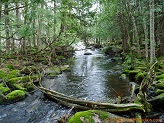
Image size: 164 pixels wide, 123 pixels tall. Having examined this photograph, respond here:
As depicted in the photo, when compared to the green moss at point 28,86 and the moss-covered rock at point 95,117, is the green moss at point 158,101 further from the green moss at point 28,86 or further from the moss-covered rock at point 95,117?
the green moss at point 28,86

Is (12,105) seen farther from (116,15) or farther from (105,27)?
(105,27)

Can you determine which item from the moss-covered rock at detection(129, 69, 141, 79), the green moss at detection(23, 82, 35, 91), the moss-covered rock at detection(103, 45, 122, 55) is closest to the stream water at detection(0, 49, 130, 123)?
the green moss at detection(23, 82, 35, 91)

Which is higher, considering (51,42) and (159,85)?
(51,42)

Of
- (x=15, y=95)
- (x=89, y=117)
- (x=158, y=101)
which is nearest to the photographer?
(x=89, y=117)

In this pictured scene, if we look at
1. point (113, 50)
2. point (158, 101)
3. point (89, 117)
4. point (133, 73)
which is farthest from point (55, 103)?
point (113, 50)

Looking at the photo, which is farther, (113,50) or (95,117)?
(113,50)

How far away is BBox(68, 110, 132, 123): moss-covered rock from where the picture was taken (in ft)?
17.6

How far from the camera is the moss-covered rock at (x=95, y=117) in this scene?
5375mm

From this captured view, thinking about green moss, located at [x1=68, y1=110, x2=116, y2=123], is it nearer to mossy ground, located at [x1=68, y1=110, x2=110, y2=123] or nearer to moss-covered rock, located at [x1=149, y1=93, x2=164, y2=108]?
mossy ground, located at [x1=68, y1=110, x2=110, y2=123]

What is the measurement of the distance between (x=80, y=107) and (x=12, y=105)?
325 centimetres

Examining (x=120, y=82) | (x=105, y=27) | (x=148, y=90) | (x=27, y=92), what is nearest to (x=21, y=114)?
(x=27, y=92)

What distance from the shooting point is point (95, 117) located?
5520 mm

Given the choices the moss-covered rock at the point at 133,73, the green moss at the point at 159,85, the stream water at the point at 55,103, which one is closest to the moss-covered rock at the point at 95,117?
the stream water at the point at 55,103

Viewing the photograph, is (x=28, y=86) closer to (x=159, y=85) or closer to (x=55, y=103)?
(x=55, y=103)
